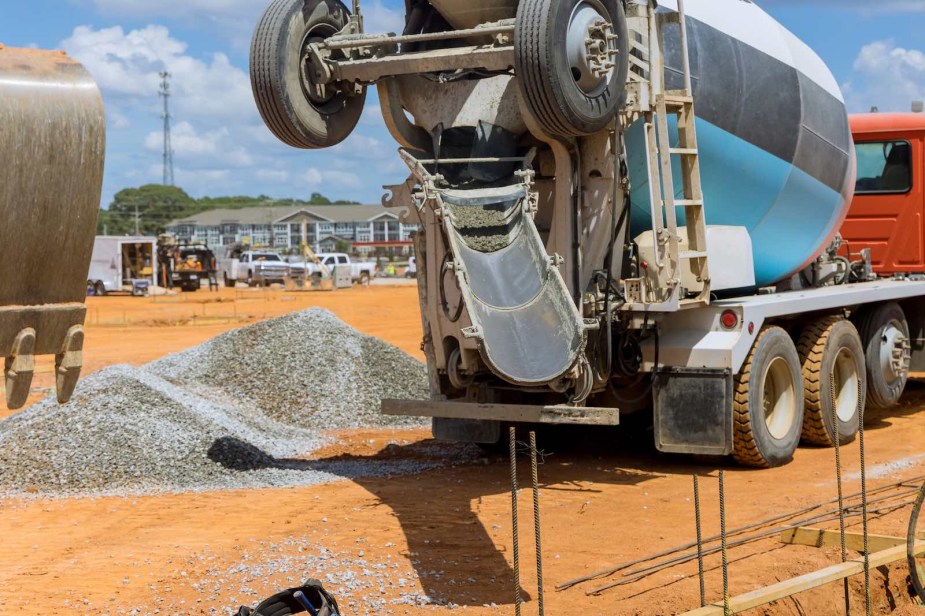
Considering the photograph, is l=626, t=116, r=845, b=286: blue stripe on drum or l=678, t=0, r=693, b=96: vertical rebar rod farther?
l=626, t=116, r=845, b=286: blue stripe on drum

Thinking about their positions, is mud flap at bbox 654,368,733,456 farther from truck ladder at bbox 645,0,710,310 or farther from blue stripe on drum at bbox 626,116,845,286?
blue stripe on drum at bbox 626,116,845,286

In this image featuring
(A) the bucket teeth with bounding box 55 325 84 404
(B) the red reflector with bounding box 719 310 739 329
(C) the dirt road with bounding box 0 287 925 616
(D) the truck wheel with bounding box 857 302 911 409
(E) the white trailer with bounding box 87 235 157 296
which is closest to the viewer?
(A) the bucket teeth with bounding box 55 325 84 404

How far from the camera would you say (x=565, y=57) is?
28.7 feet

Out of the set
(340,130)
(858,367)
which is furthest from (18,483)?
(858,367)

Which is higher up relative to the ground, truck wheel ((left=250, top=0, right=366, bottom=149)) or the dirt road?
truck wheel ((left=250, top=0, right=366, bottom=149))

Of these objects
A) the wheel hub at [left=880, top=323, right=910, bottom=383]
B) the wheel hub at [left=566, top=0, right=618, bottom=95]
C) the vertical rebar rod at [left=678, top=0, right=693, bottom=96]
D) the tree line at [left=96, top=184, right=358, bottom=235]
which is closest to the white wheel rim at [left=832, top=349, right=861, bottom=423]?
the wheel hub at [left=880, top=323, right=910, bottom=383]

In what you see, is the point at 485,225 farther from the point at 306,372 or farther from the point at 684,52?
the point at 306,372

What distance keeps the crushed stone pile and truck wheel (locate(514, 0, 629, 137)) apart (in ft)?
12.5

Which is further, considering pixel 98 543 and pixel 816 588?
pixel 98 543

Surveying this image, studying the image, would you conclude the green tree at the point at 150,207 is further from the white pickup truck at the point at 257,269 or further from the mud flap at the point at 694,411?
the mud flap at the point at 694,411

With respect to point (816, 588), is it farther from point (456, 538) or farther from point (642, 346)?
point (642, 346)

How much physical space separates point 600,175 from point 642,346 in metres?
1.51

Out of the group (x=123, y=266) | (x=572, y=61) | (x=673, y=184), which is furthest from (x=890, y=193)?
(x=123, y=266)

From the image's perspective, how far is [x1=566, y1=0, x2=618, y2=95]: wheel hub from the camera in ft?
29.0
